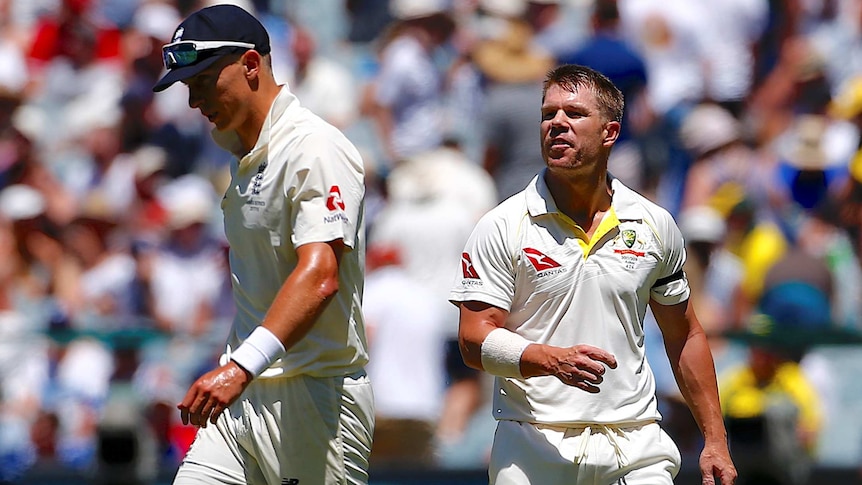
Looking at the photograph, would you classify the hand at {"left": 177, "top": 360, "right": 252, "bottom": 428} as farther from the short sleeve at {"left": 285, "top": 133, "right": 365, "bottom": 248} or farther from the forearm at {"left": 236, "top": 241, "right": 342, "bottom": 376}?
the short sleeve at {"left": 285, "top": 133, "right": 365, "bottom": 248}

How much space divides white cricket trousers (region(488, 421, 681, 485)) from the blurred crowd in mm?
3117

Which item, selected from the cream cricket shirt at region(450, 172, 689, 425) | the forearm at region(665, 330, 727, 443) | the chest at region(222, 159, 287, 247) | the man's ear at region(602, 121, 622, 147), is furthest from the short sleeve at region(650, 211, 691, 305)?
the chest at region(222, 159, 287, 247)

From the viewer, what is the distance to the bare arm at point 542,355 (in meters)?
4.82

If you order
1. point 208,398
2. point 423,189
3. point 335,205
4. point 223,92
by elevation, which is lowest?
point 208,398

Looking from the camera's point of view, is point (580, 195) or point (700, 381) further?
point (700, 381)

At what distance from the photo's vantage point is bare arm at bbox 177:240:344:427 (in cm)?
479

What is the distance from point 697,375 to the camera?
5543mm

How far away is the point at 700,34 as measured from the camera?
1280 cm

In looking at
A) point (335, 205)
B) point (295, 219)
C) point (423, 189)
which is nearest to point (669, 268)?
point (335, 205)

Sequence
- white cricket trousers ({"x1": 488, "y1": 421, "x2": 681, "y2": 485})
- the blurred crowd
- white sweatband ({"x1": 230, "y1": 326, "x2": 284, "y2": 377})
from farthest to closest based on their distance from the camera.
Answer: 1. the blurred crowd
2. white cricket trousers ({"x1": 488, "y1": 421, "x2": 681, "y2": 485})
3. white sweatband ({"x1": 230, "y1": 326, "x2": 284, "y2": 377})

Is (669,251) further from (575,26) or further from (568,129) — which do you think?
(575,26)

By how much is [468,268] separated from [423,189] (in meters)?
5.75

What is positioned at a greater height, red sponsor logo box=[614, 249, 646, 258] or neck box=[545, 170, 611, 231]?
neck box=[545, 170, 611, 231]

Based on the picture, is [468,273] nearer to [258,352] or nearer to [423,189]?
[258,352]
